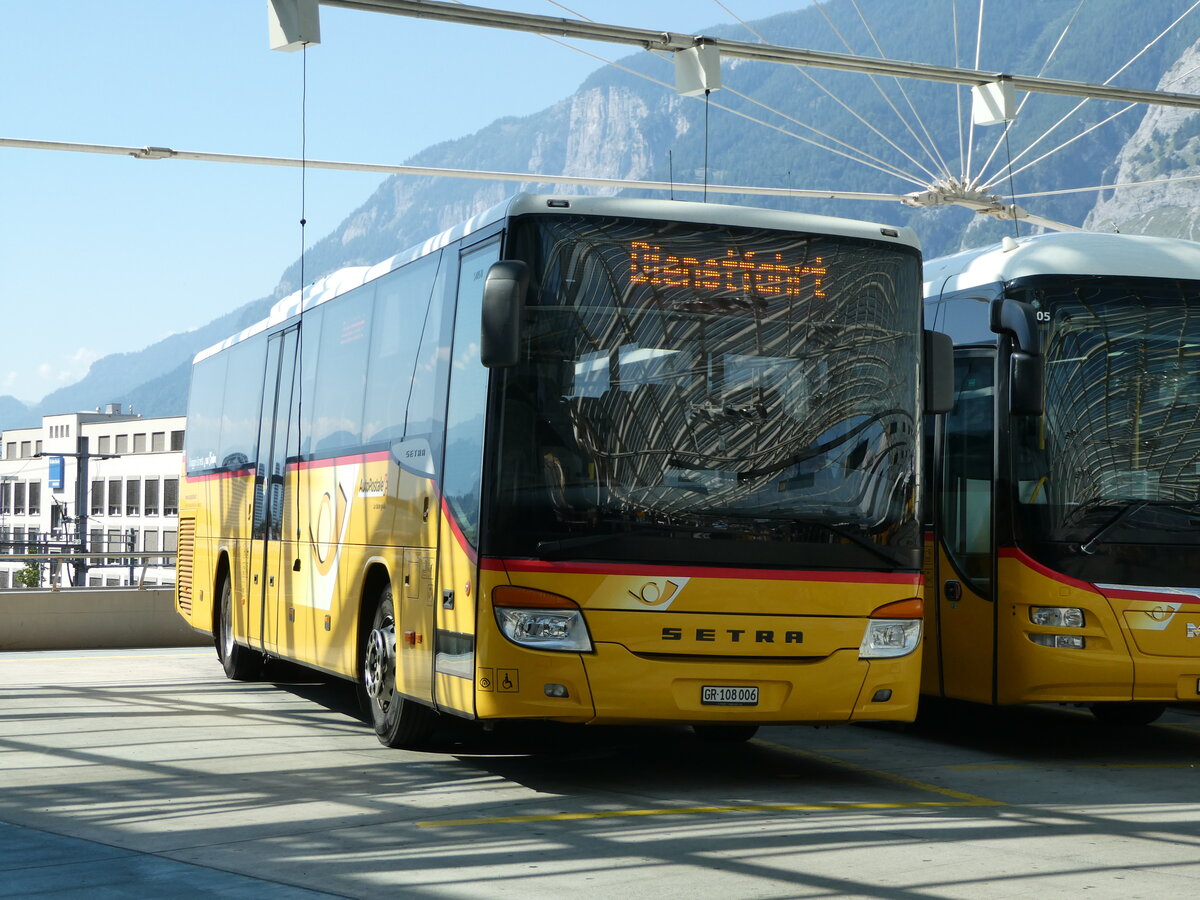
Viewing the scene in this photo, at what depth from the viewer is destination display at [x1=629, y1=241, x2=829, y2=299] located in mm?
9242

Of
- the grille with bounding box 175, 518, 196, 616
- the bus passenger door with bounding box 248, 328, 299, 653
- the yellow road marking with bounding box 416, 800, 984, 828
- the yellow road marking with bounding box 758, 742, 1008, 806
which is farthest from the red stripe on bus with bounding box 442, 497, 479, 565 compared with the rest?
the grille with bounding box 175, 518, 196, 616

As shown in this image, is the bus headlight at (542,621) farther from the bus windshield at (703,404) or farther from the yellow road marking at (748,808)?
the yellow road marking at (748,808)

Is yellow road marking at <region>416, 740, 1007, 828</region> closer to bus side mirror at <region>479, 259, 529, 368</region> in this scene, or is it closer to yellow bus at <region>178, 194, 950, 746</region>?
yellow bus at <region>178, 194, 950, 746</region>

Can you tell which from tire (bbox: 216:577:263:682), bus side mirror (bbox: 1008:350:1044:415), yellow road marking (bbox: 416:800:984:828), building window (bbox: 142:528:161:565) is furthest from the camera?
building window (bbox: 142:528:161:565)

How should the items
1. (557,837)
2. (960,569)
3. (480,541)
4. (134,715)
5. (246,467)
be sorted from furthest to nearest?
(246,467) < (134,715) < (960,569) < (480,541) < (557,837)

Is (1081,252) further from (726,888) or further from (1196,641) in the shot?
(726,888)

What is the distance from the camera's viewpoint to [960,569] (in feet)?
37.4

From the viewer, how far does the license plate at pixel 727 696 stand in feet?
29.8

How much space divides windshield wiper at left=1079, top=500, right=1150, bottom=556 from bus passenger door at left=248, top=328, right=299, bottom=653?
6384 millimetres

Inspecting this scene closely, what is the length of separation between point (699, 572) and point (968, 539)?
3000 millimetres

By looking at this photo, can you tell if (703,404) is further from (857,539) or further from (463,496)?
(463,496)

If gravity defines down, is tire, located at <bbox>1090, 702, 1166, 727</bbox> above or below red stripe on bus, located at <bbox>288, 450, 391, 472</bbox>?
below

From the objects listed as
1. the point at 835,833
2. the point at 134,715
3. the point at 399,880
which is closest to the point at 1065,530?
A: the point at 835,833

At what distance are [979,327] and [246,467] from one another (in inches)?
285
